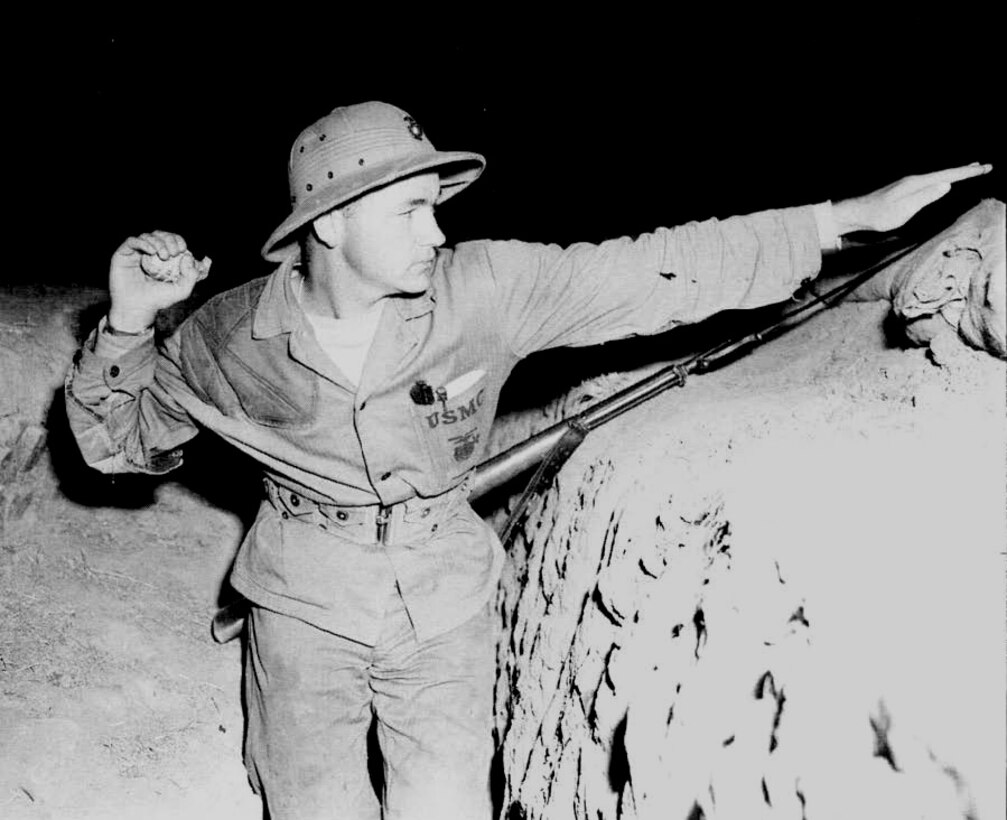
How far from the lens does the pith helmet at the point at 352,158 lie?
194 centimetres

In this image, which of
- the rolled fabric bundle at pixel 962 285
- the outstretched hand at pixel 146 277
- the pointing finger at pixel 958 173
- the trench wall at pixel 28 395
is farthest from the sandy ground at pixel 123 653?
the outstretched hand at pixel 146 277

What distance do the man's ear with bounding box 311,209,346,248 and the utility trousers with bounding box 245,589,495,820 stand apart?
1031 millimetres

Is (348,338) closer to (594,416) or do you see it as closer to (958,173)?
(594,416)

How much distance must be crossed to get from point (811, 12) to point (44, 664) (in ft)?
13.0

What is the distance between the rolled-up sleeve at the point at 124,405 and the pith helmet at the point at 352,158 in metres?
0.52

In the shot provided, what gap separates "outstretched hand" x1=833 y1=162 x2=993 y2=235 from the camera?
1773 mm

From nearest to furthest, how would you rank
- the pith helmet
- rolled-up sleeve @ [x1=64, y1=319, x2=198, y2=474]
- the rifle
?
the pith helmet < rolled-up sleeve @ [x1=64, y1=319, x2=198, y2=474] < the rifle

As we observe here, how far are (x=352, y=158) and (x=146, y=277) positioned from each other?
0.66 m

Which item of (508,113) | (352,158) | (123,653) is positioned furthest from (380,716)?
(508,113)

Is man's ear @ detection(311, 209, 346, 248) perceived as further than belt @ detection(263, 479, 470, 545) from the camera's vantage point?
No

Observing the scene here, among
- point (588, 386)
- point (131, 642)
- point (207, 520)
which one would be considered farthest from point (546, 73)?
point (131, 642)

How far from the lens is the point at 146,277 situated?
84.0 inches

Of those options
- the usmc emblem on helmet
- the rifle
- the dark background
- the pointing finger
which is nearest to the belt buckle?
the rifle

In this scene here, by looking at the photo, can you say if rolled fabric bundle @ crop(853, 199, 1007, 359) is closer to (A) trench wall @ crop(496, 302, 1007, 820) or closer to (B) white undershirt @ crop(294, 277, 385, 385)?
(A) trench wall @ crop(496, 302, 1007, 820)
